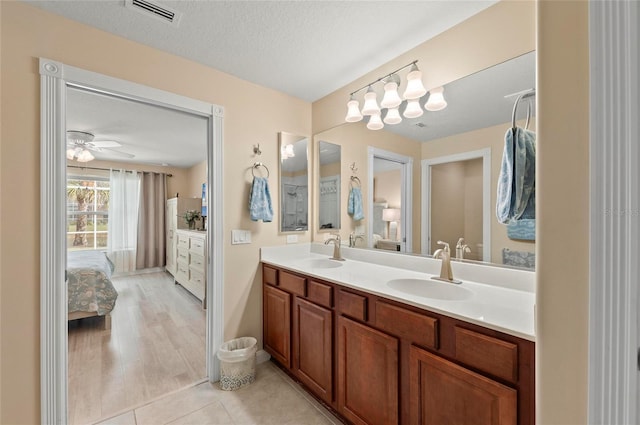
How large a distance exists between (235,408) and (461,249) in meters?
1.78

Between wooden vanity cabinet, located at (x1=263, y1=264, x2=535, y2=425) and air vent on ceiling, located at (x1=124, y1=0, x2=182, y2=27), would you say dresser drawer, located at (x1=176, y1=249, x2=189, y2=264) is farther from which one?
air vent on ceiling, located at (x1=124, y1=0, x2=182, y2=27)

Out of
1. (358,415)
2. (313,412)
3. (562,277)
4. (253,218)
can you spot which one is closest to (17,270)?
(253,218)

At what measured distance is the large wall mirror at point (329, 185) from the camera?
2484 millimetres

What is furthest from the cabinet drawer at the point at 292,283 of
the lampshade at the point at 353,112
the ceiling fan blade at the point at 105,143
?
the ceiling fan blade at the point at 105,143

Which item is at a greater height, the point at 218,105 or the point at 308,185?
the point at 218,105

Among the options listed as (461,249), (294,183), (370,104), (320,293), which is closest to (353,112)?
(370,104)

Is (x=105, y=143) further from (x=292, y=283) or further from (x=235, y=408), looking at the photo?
(x=235, y=408)

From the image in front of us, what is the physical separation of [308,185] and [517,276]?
181 cm

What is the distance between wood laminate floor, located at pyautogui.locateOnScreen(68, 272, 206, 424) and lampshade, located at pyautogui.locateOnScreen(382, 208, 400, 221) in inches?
75.1

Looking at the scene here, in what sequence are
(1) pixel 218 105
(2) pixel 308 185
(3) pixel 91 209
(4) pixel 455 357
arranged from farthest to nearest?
(3) pixel 91 209 < (2) pixel 308 185 < (1) pixel 218 105 < (4) pixel 455 357

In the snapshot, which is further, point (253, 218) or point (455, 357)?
point (253, 218)

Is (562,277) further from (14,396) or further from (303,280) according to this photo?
(14,396)

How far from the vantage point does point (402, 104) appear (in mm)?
1915

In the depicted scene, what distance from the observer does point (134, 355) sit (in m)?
2.42
